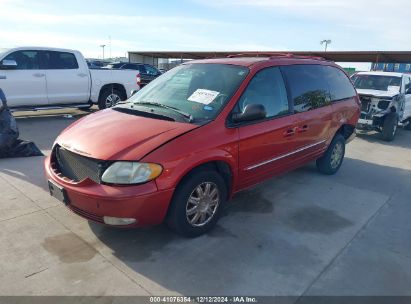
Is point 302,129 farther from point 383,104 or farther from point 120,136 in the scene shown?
point 383,104

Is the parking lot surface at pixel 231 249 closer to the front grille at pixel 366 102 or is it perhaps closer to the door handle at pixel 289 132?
the door handle at pixel 289 132

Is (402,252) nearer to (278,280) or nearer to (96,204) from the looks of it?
(278,280)

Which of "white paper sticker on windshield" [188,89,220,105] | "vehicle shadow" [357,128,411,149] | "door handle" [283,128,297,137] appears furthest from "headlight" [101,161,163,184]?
A: "vehicle shadow" [357,128,411,149]

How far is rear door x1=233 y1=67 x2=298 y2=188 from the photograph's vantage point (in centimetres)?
385

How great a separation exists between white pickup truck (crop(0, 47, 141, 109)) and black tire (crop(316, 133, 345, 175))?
6943mm

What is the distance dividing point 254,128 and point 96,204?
1881 millimetres

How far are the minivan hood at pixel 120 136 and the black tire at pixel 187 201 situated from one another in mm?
458

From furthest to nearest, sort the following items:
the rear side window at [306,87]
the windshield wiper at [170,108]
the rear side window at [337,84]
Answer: the rear side window at [337,84], the rear side window at [306,87], the windshield wiper at [170,108]

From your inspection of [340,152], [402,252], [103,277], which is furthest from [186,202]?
[340,152]

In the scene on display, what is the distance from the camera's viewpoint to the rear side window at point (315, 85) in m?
4.61

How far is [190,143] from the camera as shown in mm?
3270

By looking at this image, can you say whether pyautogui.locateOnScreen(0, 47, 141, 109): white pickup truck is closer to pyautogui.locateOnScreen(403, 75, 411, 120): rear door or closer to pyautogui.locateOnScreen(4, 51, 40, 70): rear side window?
pyautogui.locateOnScreen(4, 51, 40, 70): rear side window

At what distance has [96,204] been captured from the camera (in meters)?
3.02

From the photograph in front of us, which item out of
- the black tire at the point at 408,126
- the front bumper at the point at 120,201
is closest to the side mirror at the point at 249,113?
the front bumper at the point at 120,201
